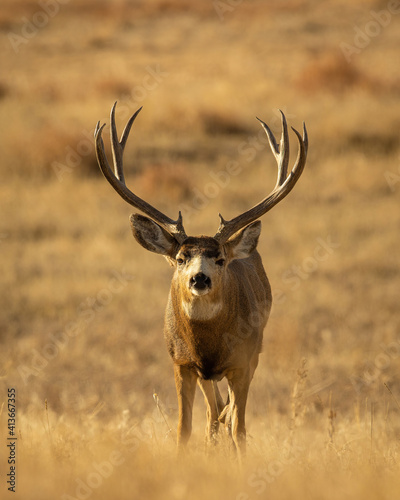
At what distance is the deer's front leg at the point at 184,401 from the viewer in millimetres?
6660

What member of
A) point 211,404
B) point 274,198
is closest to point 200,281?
point 274,198

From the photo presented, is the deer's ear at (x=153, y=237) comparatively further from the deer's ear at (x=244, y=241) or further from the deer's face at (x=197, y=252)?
the deer's ear at (x=244, y=241)

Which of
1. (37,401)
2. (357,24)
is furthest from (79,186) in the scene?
(357,24)

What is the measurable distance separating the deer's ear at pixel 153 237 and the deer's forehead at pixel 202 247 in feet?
0.58

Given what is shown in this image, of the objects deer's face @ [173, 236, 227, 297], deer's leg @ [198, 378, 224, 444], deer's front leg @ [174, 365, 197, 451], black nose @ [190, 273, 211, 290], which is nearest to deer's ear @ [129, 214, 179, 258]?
deer's face @ [173, 236, 227, 297]

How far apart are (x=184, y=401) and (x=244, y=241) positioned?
4.59ft

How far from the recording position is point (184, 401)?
21.9 ft

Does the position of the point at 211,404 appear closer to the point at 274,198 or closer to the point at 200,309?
the point at 200,309

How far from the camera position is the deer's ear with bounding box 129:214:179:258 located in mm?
6836

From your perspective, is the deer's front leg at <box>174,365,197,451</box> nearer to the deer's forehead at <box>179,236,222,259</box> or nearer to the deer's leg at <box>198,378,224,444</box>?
the deer's leg at <box>198,378,224,444</box>

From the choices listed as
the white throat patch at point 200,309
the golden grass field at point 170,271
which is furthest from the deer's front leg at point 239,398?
the white throat patch at point 200,309

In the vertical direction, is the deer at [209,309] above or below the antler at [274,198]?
below

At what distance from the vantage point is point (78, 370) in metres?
13.4

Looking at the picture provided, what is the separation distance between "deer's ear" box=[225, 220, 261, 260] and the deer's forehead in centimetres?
34
